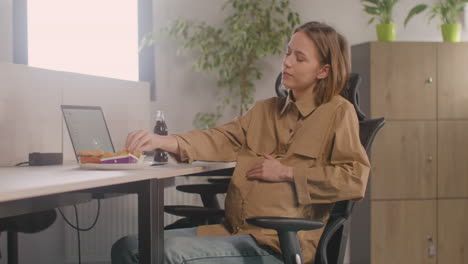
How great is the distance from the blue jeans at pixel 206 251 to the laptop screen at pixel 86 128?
1.84 ft

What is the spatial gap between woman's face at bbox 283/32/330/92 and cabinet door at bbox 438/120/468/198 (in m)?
2.09

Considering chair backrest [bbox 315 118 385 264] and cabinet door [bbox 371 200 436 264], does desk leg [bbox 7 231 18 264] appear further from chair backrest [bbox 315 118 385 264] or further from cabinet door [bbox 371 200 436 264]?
cabinet door [bbox 371 200 436 264]

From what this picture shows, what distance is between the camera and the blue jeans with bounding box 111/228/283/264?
5.14 feet

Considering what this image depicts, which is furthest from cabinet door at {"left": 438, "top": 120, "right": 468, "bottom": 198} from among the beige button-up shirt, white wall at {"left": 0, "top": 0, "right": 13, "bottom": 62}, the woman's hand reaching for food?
white wall at {"left": 0, "top": 0, "right": 13, "bottom": 62}

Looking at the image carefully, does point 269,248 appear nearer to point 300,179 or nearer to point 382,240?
point 300,179

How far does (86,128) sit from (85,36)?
201 cm

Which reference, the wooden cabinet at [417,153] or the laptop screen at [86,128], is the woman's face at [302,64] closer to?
the laptop screen at [86,128]

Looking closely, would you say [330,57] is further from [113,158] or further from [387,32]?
[387,32]

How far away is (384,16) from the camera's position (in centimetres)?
383

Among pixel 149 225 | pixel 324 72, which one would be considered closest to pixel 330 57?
pixel 324 72

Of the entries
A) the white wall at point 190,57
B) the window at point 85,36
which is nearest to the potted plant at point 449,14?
the white wall at point 190,57

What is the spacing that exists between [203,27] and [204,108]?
0.54 meters

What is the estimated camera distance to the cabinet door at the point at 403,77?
3656 millimetres

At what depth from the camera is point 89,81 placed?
8.42 ft
